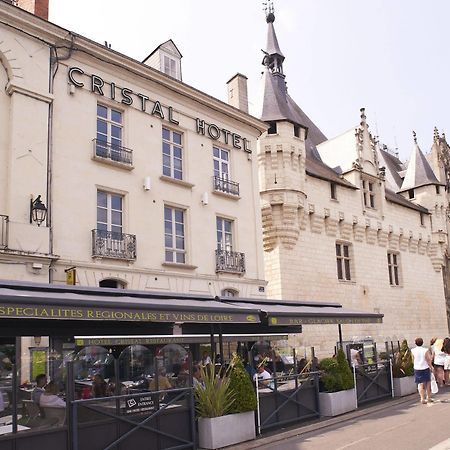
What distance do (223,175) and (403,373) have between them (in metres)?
8.10

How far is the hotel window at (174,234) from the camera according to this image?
15.4 m

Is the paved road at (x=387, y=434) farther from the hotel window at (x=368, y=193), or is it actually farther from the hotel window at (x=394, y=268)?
the hotel window at (x=394, y=268)

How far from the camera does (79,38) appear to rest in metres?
13.9

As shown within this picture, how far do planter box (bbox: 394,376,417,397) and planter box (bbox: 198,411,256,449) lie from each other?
18.0 ft

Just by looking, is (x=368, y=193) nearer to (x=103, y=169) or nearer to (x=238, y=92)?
(x=238, y=92)

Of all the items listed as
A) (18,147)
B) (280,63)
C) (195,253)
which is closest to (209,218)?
(195,253)

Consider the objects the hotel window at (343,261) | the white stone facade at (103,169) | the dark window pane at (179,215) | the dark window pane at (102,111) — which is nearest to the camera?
the white stone facade at (103,169)

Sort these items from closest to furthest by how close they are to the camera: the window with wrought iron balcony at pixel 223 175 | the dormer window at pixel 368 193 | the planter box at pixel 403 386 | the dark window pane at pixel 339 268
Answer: the planter box at pixel 403 386 < the window with wrought iron balcony at pixel 223 175 < the dark window pane at pixel 339 268 < the dormer window at pixel 368 193

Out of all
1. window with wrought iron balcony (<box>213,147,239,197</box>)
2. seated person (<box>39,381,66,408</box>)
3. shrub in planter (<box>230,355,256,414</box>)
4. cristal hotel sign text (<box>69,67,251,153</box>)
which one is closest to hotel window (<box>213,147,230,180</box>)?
window with wrought iron balcony (<box>213,147,239,197</box>)

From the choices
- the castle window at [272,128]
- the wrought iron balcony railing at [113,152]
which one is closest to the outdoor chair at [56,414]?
the wrought iron balcony railing at [113,152]

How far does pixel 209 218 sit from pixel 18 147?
6.17 metres

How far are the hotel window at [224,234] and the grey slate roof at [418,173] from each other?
17048mm

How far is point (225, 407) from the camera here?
8.62 metres

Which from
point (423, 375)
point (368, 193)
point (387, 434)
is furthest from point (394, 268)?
point (387, 434)
